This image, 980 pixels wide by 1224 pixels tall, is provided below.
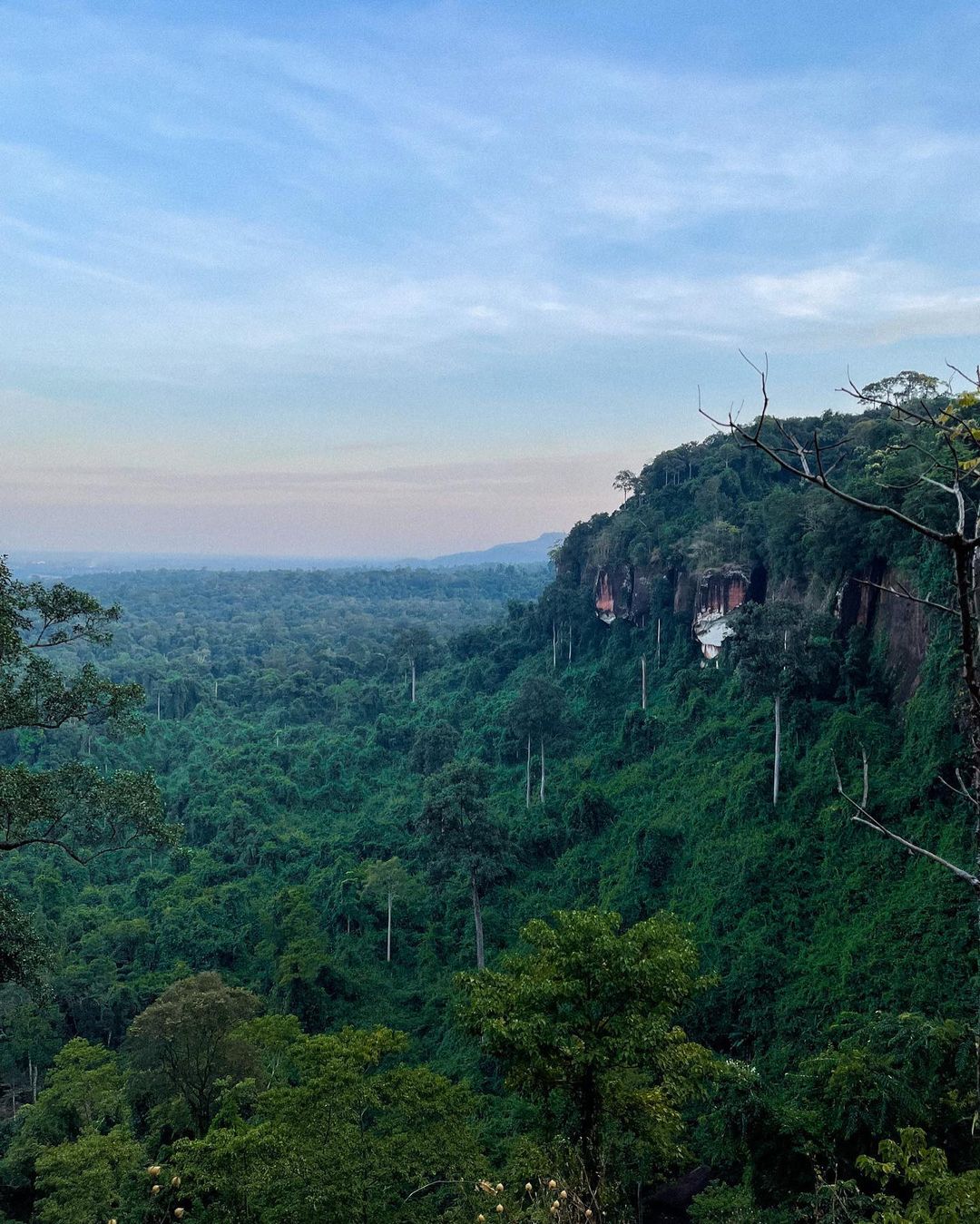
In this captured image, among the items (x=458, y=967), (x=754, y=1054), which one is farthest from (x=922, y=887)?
(x=458, y=967)

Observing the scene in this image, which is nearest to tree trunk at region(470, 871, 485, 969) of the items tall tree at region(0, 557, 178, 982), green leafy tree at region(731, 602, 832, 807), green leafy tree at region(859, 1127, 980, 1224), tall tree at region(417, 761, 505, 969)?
tall tree at region(417, 761, 505, 969)

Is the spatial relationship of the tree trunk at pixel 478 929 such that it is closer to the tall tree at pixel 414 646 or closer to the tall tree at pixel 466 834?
the tall tree at pixel 466 834

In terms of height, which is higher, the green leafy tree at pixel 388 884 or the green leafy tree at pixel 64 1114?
the green leafy tree at pixel 388 884

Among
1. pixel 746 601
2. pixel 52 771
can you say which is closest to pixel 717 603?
pixel 746 601

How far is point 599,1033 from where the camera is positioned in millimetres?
9742

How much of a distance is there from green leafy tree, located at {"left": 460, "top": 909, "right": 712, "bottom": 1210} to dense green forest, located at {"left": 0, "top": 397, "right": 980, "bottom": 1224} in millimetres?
56

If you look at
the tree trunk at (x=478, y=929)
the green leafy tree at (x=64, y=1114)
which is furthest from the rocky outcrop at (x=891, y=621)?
the green leafy tree at (x=64, y=1114)

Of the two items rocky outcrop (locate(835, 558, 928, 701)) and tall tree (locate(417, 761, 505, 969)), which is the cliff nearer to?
rocky outcrop (locate(835, 558, 928, 701))

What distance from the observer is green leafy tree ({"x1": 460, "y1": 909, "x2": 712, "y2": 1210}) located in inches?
370

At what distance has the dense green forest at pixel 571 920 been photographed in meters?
9.94

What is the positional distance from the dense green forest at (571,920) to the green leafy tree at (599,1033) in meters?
0.06

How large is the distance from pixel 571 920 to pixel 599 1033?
58.2 inches

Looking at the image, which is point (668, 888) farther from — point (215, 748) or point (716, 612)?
point (215, 748)

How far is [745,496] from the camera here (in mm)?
38031
